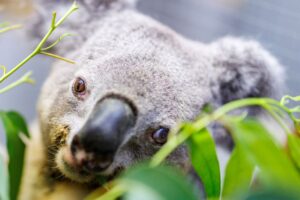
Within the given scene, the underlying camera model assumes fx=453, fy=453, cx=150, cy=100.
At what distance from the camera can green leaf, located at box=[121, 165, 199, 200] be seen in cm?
48

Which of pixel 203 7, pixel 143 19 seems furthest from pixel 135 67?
pixel 203 7

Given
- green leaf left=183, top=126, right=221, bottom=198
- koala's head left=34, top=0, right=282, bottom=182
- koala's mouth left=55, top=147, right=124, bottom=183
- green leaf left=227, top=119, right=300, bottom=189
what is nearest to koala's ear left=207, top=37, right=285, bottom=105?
koala's head left=34, top=0, right=282, bottom=182

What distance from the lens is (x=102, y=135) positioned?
0.83 meters

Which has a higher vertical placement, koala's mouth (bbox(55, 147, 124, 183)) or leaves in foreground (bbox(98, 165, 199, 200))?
koala's mouth (bbox(55, 147, 124, 183))

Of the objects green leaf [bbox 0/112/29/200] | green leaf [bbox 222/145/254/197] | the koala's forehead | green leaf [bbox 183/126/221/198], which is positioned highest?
the koala's forehead

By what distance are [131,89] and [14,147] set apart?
266mm

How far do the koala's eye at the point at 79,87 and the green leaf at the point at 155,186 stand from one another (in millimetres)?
586

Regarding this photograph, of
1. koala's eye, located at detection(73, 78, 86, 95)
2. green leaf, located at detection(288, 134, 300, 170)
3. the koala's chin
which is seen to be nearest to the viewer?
green leaf, located at detection(288, 134, 300, 170)

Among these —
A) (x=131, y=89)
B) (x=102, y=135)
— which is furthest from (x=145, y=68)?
(x=102, y=135)

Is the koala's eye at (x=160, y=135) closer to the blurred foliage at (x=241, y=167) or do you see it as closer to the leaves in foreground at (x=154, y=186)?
the blurred foliage at (x=241, y=167)

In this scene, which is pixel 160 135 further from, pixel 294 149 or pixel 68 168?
pixel 294 149

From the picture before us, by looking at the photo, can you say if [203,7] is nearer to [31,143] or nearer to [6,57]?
[6,57]

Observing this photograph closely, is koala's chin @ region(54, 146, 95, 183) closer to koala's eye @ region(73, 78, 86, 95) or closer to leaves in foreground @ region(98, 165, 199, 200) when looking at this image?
koala's eye @ region(73, 78, 86, 95)

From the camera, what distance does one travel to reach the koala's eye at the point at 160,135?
1.03 meters
